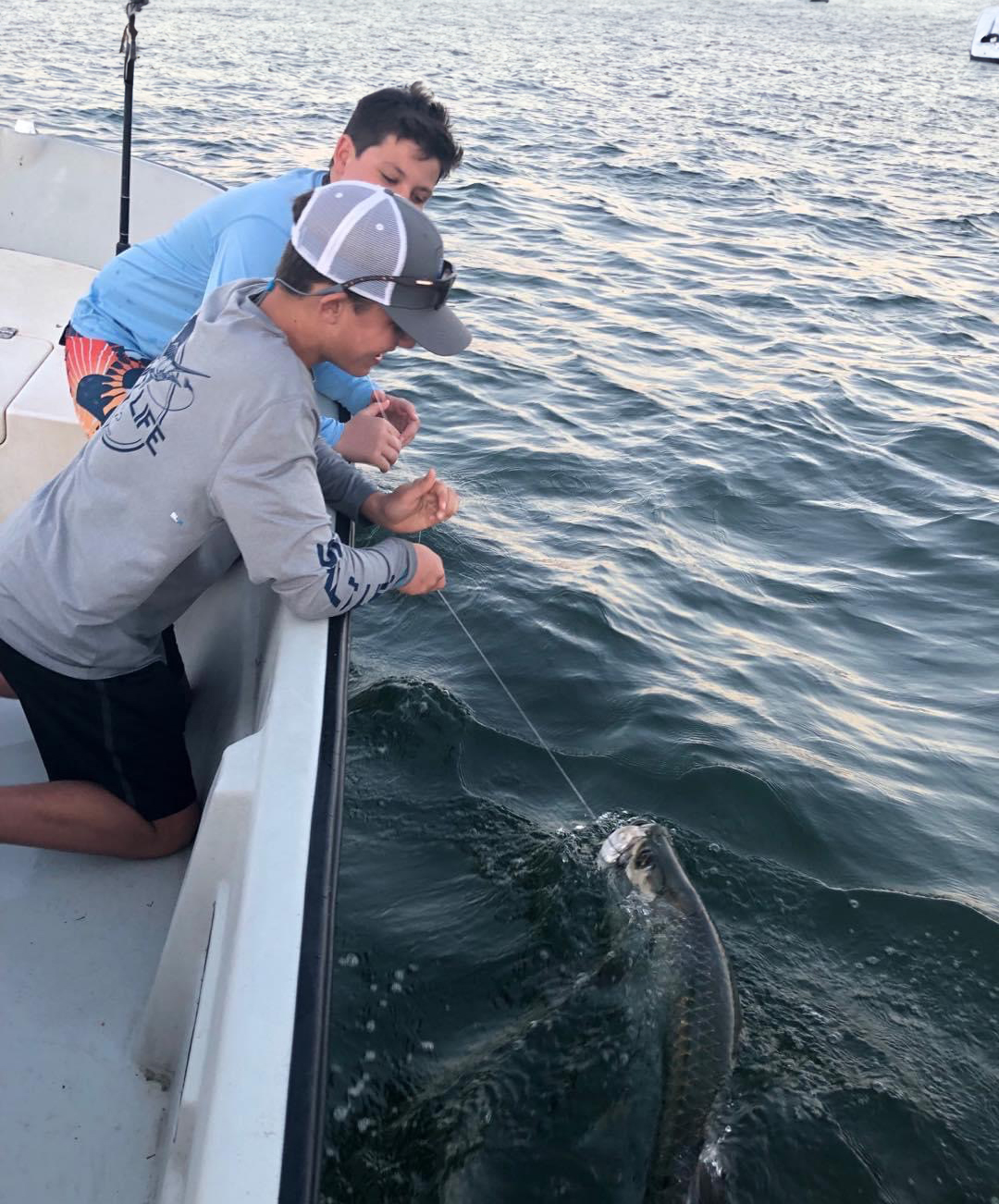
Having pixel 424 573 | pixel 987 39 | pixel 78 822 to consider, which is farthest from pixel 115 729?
pixel 987 39

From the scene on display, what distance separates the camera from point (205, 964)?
2420mm

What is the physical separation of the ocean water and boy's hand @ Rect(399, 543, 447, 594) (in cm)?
137

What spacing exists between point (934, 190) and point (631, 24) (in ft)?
77.6

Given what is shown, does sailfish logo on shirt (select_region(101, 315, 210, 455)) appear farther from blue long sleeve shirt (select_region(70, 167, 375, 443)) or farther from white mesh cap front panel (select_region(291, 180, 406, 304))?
blue long sleeve shirt (select_region(70, 167, 375, 443))

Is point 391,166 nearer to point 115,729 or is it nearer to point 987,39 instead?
point 115,729

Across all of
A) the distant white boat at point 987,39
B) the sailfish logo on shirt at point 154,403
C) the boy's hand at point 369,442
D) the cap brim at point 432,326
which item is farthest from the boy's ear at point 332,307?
the distant white boat at point 987,39

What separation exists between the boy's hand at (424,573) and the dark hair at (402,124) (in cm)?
137

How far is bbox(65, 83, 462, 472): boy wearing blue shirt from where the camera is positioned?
3600mm

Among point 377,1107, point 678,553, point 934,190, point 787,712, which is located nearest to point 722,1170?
point 377,1107

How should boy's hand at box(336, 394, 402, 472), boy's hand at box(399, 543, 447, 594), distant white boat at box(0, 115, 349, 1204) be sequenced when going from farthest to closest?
boy's hand at box(336, 394, 402, 472), boy's hand at box(399, 543, 447, 594), distant white boat at box(0, 115, 349, 1204)

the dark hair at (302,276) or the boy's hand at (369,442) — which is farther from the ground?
the dark hair at (302,276)

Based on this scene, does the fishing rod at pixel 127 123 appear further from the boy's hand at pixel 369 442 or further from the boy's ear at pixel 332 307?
the boy's ear at pixel 332 307

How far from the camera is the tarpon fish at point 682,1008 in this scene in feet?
10.3

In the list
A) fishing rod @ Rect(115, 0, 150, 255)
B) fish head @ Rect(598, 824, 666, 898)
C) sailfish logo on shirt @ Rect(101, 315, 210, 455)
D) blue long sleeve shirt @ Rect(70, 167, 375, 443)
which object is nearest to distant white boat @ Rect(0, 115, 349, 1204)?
sailfish logo on shirt @ Rect(101, 315, 210, 455)
